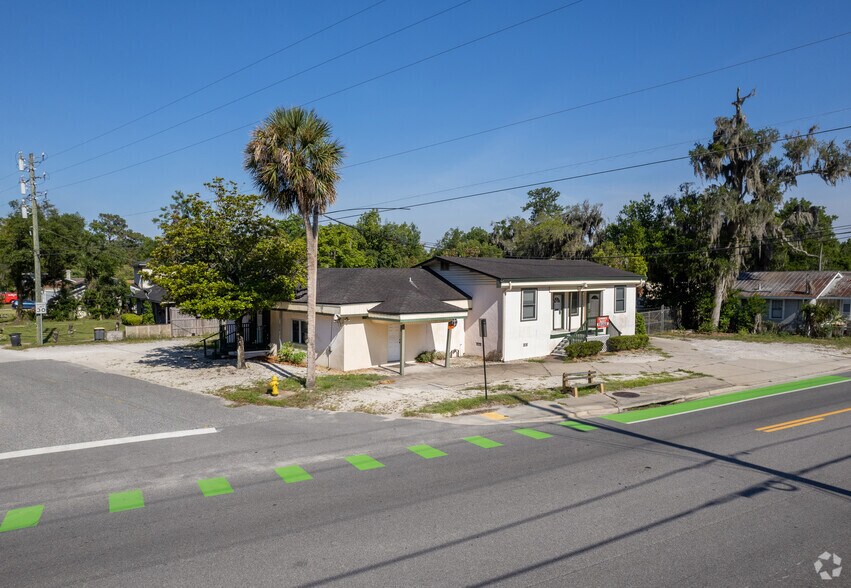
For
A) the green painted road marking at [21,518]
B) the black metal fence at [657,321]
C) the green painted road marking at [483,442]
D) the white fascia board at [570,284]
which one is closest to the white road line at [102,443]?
the green painted road marking at [21,518]

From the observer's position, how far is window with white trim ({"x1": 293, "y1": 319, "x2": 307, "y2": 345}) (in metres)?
24.6

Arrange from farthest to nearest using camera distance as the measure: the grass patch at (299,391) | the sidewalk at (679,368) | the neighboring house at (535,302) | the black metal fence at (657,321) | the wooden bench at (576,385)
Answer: the black metal fence at (657,321)
the neighboring house at (535,302)
the wooden bench at (576,385)
the grass patch at (299,391)
the sidewalk at (679,368)

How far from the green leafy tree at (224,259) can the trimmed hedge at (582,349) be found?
1196 cm

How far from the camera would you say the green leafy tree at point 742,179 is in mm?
36938

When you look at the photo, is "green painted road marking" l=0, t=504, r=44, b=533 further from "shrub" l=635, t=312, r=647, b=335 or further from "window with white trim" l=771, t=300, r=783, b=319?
"window with white trim" l=771, t=300, r=783, b=319

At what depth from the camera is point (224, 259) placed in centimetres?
2173

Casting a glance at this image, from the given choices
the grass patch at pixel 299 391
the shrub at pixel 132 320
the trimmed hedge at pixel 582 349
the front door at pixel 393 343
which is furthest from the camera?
the shrub at pixel 132 320

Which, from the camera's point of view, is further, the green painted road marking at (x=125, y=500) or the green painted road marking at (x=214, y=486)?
the green painted road marking at (x=214, y=486)

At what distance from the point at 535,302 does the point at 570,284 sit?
94.2 inches

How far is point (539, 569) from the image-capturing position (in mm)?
6410

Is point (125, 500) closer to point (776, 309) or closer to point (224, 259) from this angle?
point (224, 259)

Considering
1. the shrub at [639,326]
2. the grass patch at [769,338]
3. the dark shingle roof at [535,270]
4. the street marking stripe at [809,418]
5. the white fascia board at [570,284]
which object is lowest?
the street marking stripe at [809,418]

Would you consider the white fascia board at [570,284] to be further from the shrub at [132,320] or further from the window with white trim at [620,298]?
the shrub at [132,320]

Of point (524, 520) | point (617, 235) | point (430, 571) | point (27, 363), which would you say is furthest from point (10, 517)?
point (617, 235)
